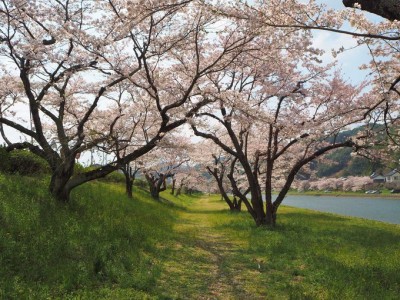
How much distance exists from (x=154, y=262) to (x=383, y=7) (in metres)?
7.71

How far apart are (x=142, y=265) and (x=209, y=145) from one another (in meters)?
25.3

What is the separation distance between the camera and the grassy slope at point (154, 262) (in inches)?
251

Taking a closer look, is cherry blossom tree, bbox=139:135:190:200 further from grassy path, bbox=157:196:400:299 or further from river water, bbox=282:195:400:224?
river water, bbox=282:195:400:224

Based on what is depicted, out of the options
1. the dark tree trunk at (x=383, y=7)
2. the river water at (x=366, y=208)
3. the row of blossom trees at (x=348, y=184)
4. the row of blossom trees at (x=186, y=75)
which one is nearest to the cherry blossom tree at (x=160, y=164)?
the row of blossom trees at (x=186, y=75)

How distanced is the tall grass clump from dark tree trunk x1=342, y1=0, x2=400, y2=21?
6.08 meters

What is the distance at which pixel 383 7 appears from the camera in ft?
14.9

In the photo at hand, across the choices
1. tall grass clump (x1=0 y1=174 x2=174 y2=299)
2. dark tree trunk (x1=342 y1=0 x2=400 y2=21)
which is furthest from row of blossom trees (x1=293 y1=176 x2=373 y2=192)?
dark tree trunk (x1=342 y1=0 x2=400 y2=21)

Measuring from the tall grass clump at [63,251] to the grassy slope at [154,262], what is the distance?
0.07 ft

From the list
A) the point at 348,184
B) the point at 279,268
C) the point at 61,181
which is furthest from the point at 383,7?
the point at 348,184

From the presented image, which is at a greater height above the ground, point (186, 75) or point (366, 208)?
point (186, 75)

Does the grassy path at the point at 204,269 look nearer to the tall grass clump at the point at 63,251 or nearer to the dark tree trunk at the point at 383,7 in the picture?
the tall grass clump at the point at 63,251

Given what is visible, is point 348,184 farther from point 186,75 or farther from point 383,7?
point 383,7

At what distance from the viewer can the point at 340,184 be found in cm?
10488

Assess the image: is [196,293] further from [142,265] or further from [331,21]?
[331,21]
